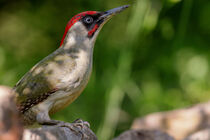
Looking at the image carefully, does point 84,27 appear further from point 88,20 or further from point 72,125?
point 72,125

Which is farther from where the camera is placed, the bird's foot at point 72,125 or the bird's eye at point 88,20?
the bird's eye at point 88,20

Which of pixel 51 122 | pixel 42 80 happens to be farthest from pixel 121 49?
pixel 51 122

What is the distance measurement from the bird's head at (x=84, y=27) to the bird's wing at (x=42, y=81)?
246mm

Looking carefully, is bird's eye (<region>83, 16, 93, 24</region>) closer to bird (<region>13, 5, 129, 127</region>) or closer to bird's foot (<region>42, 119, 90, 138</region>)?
bird (<region>13, 5, 129, 127</region>)

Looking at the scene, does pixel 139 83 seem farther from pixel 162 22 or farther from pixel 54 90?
pixel 54 90

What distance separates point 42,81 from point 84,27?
0.58m

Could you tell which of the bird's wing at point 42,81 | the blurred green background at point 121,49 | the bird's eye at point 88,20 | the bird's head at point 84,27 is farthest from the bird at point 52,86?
the blurred green background at point 121,49

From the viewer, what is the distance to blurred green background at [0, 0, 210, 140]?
519 cm

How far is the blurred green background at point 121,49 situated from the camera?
17.0 feet

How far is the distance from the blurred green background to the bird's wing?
2246 mm

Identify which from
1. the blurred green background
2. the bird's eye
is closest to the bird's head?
the bird's eye

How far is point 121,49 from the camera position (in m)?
5.13

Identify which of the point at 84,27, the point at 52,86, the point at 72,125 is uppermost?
→ the point at 84,27

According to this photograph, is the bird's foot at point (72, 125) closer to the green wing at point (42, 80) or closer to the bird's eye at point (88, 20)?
the green wing at point (42, 80)
